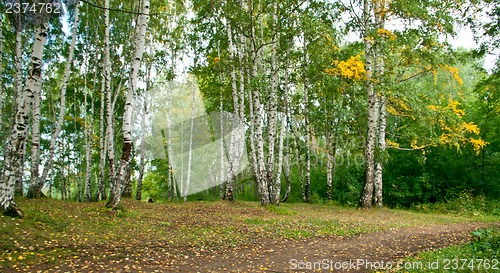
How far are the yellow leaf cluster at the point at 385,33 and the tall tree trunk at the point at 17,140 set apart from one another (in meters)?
12.5

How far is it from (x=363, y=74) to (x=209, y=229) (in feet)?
34.2

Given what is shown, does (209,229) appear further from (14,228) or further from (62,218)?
(14,228)

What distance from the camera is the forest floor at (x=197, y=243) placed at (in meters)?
5.76

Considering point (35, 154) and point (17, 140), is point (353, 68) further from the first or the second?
point (35, 154)

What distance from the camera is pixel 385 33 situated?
47.1 ft

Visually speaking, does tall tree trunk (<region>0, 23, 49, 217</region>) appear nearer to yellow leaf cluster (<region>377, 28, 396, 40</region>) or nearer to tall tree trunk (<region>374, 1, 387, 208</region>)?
yellow leaf cluster (<region>377, 28, 396, 40</region>)

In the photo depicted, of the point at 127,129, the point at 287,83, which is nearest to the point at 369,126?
the point at 287,83

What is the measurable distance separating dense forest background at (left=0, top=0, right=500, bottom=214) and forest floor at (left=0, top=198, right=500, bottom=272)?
160cm

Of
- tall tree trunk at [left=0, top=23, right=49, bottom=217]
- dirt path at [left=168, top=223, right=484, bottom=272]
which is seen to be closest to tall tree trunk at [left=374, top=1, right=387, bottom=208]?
dirt path at [left=168, top=223, right=484, bottom=272]

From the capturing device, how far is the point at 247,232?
29.3 feet

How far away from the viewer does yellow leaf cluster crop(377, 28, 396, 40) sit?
14.1 metres

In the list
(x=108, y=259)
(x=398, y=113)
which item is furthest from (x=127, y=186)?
(x=398, y=113)

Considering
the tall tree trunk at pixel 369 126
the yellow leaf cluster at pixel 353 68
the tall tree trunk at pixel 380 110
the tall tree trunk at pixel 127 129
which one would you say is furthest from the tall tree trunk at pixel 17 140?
the tall tree trunk at pixel 369 126

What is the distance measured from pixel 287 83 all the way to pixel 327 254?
1377 cm
